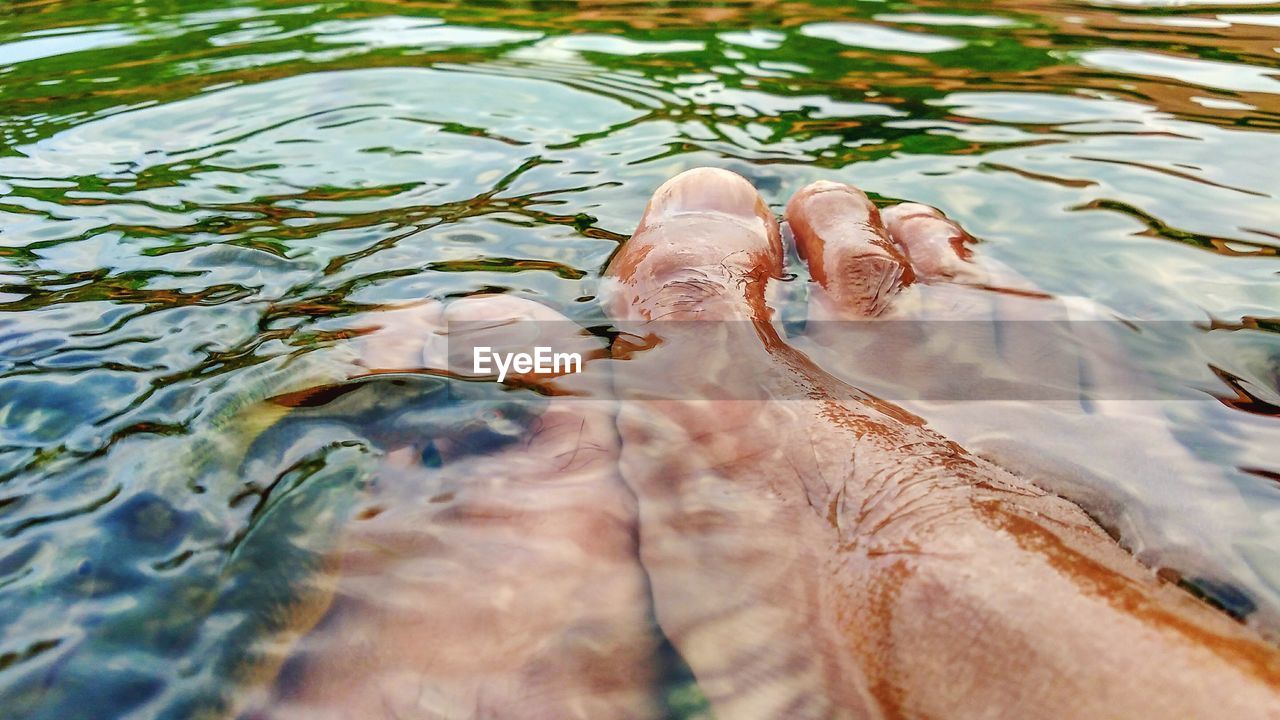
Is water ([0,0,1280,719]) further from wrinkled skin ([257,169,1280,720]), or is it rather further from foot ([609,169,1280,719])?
foot ([609,169,1280,719])

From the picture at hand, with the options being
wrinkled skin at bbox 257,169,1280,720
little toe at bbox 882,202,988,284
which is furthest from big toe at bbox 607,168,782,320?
little toe at bbox 882,202,988,284

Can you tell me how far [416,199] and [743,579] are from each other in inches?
107

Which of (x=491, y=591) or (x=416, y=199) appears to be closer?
(x=491, y=591)

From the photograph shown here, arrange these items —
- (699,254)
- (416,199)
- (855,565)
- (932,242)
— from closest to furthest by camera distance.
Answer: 1. (855,565)
2. (699,254)
3. (932,242)
4. (416,199)

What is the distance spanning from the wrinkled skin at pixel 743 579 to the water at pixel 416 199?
10.9 inches

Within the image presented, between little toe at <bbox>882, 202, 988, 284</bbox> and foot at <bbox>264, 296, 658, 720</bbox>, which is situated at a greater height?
little toe at <bbox>882, 202, 988, 284</bbox>

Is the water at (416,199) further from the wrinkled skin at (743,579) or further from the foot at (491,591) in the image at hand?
the wrinkled skin at (743,579)

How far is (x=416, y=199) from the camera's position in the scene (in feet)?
13.1

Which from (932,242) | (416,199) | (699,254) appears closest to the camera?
(699,254)

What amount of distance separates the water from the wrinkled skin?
0.28 meters

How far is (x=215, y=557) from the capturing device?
6.26ft

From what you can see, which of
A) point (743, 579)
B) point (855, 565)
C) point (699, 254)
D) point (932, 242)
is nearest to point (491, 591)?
point (743, 579)

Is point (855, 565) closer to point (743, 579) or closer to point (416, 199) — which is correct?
point (743, 579)

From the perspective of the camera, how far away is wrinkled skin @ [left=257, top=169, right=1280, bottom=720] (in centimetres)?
150
